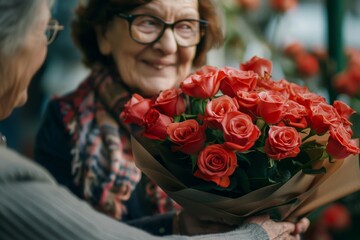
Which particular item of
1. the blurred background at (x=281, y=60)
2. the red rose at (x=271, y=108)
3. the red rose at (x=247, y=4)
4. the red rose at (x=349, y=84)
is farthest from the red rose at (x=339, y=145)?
the red rose at (x=247, y=4)

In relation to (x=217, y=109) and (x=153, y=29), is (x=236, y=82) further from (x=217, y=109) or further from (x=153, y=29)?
(x=153, y=29)

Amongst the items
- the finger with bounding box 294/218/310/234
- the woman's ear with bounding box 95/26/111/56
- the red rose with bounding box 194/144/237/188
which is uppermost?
the red rose with bounding box 194/144/237/188

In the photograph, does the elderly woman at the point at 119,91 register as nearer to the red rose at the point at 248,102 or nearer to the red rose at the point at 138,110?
the red rose at the point at 138,110

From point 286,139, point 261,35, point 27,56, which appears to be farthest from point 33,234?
point 261,35

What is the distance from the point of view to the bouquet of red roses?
1795 mm

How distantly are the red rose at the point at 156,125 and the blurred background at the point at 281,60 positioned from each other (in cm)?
93

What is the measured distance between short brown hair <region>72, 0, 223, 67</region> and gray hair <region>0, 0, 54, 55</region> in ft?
2.69

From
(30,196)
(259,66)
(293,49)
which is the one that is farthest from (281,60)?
(30,196)

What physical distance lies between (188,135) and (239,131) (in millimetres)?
141

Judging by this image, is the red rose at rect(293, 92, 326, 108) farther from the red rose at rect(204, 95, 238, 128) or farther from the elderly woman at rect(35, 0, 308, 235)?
the elderly woman at rect(35, 0, 308, 235)

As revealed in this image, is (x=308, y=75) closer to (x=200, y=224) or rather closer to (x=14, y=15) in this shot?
(x=200, y=224)

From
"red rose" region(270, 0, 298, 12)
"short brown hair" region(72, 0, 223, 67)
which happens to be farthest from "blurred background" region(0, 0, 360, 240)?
"short brown hair" region(72, 0, 223, 67)

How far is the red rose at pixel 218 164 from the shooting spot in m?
1.79

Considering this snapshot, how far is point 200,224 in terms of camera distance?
2.02m
